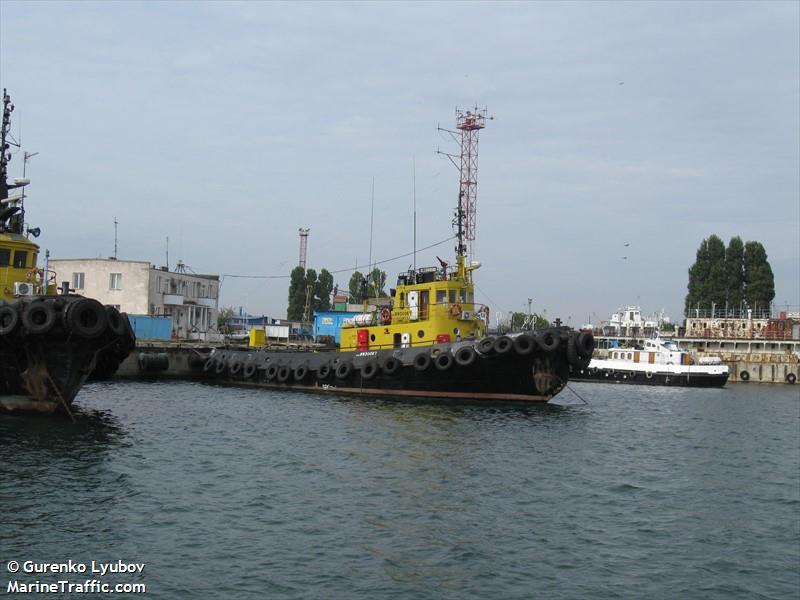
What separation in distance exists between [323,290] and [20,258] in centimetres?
7455

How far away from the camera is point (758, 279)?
8231 centimetres

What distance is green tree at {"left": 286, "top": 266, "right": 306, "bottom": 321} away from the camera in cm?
9819

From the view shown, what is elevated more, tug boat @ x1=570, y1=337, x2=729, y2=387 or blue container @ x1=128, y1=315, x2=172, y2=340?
blue container @ x1=128, y1=315, x2=172, y2=340

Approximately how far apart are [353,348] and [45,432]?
17.6 meters

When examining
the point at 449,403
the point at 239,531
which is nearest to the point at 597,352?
the point at 449,403

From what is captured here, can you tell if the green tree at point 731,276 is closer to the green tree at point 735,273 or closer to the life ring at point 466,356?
the green tree at point 735,273

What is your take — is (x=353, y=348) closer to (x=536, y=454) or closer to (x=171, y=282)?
(x=536, y=454)

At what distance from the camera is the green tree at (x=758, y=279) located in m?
82.1

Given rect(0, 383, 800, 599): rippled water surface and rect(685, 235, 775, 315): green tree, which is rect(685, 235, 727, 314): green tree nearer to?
rect(685, 235, 775, 315): green tree

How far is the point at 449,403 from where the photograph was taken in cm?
3094

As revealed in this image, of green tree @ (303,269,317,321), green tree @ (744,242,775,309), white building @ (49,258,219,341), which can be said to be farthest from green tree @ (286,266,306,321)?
green tree @ (744,242,775,309)

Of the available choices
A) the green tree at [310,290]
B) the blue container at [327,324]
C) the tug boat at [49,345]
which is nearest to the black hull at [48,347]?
the tug boat at [49,345]

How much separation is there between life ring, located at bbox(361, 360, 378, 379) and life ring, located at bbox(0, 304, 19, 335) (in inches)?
596

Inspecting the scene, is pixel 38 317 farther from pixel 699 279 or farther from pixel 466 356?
pixel 699 279
